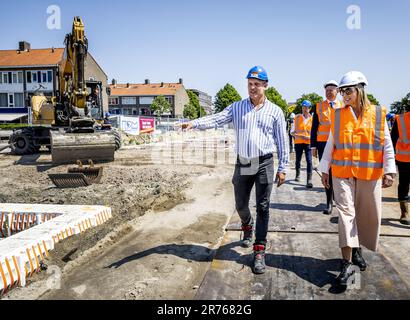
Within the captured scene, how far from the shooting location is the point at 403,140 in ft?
20.0

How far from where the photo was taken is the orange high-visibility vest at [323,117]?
655 cm

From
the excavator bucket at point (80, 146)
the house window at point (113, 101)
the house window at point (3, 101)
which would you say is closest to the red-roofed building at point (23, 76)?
the house window at point (3, 101)

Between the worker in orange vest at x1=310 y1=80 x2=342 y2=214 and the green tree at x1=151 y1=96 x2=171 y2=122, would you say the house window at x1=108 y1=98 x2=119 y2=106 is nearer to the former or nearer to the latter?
the green tree at x1=151 y1=96 x2=171 y2=122

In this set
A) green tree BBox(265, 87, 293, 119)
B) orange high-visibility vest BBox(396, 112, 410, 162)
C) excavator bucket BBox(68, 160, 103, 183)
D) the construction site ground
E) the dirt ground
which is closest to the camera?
the construction site ground

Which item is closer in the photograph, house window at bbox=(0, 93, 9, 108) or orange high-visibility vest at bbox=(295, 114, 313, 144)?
orange high-visibility vest at bbox=(295, 114, 313, 144)

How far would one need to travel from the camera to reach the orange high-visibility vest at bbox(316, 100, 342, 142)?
6.55 m

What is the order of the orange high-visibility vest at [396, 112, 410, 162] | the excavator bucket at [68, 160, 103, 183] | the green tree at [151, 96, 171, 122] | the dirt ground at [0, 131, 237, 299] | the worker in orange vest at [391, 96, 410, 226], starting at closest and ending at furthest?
the dirt ground at [0, 131, 237, 299], the worker in orange vest at [391, 96, 410, 226], the orange high-visibility vest at [396, 112, 410, 162], the excavator bucket at [68, 160, 103, 183], the green tree at [151, 96, 171, 122]

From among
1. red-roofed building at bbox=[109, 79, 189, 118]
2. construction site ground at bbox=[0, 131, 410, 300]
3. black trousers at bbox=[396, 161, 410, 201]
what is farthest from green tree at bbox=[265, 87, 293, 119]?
black trousers at bbox=[396, 161, 410, 201]

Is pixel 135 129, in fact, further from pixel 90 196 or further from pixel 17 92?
pixel 17 92

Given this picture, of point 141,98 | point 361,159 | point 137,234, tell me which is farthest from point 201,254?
point 141,98

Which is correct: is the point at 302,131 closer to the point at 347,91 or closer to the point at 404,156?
the point at 404,156

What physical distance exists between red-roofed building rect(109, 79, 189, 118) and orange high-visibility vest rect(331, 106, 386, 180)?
83404 mm

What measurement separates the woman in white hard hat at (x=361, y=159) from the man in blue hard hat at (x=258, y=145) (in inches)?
27.9
